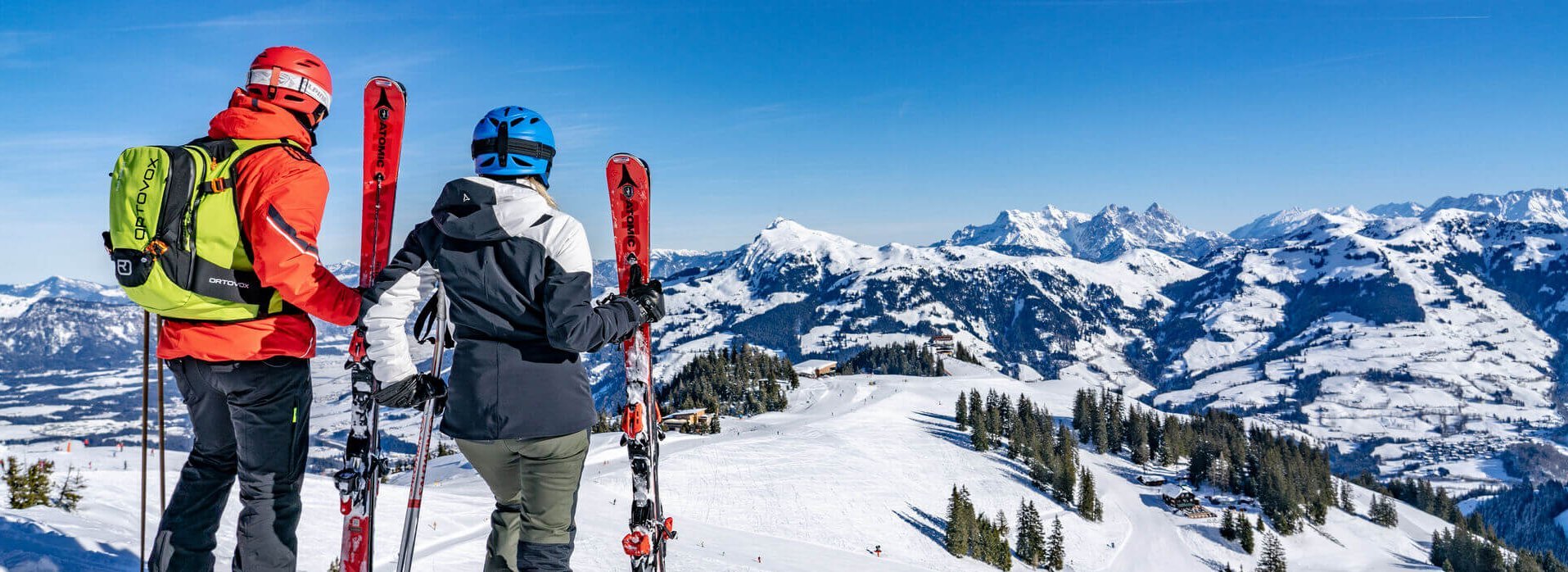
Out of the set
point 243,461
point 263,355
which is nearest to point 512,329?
point 263,355

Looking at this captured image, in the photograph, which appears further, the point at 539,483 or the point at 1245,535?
the point at 1245,535

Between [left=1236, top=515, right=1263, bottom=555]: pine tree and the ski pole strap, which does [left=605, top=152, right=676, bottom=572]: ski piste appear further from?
[left=1236, top=515, right=1263, bottom=555]: pine tree

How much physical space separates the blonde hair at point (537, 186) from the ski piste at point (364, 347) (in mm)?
1571

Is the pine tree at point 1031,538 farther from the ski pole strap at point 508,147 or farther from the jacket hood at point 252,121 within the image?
the jacket hood at point 252,121

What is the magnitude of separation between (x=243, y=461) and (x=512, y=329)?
2094mm

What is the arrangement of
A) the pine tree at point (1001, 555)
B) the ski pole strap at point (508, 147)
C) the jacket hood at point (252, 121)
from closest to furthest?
1. the jacket hood at point (252, 121)
2. the ski pole strap at point (508, 147)
3. the pine tree at point (1001, 555)

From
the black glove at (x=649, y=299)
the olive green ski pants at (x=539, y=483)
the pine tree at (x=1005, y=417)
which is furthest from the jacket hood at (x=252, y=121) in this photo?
the pine tree at (x=1005, y=417)

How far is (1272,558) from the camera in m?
61.8

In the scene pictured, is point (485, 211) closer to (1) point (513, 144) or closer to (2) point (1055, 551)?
(1) point (513, 144)

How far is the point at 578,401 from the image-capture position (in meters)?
4.82

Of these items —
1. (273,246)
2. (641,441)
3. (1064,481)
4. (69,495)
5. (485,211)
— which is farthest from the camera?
(1064,481)

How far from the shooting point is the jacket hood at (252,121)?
482 centimetres

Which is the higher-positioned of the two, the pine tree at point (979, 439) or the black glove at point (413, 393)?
the black glove at point (413, 393)

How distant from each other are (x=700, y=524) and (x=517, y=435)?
115 ft
